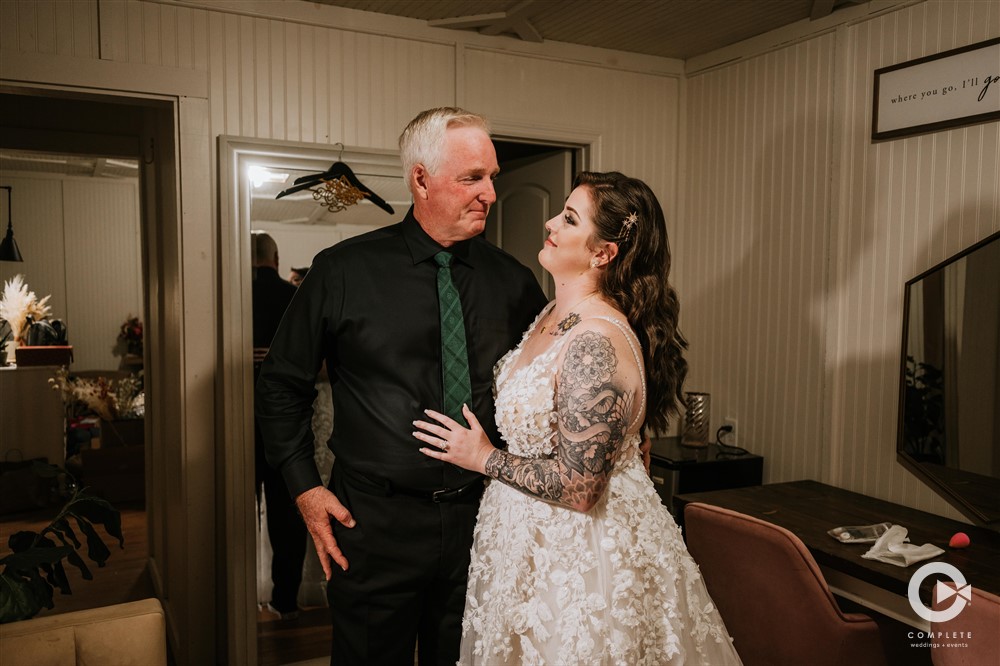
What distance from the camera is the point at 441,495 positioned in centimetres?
181

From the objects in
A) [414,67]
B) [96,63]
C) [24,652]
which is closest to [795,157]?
[414,67]

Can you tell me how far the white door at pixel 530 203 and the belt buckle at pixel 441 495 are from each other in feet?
5.98

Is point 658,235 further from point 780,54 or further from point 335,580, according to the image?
point 780,54

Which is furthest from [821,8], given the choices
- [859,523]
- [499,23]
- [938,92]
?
[859,523]

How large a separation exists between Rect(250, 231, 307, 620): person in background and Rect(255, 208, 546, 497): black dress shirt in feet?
3.10

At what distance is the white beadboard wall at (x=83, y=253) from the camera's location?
7.82 m

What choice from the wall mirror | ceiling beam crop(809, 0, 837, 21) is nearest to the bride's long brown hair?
the wall mirror

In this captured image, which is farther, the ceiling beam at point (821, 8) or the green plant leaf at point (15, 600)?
the ceiling beam at point (821, 8)

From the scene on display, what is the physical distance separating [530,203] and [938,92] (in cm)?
185

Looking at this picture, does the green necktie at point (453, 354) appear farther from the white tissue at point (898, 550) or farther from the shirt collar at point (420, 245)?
the white tissue at point (898, 550)

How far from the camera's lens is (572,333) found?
5.37ft

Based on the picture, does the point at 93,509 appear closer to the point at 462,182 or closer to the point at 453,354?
the point at 453,354

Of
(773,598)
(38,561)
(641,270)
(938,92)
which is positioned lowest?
(773,598)

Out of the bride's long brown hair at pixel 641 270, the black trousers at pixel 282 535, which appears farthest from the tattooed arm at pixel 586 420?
the black trousers at pixel 282 535
